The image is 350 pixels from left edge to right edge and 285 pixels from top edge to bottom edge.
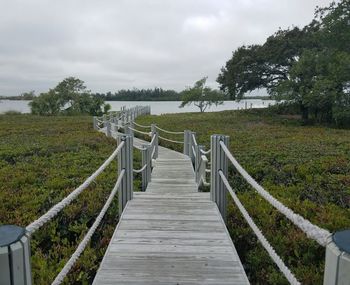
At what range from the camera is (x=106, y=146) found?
492 inches

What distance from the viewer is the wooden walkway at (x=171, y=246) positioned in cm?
310

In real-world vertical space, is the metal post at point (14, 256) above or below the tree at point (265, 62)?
below

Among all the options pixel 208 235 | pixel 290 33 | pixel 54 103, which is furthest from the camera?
pixel 54 103

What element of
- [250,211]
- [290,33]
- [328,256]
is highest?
[290,33]

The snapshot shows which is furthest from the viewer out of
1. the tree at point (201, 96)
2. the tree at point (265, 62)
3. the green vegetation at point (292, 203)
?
the tree at point (201, 96)

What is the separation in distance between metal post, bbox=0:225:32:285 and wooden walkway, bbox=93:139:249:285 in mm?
1653

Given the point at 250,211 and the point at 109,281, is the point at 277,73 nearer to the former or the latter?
the point at 250,211

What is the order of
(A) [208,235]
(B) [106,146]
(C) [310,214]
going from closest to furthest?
(A) [208,235], (C) [310,214], (B) [106,146]

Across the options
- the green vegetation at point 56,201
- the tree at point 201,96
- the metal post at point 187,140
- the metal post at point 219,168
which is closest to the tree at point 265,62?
the tree at point 201,96

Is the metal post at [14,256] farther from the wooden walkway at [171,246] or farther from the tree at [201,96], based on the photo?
the tree at [201,96]

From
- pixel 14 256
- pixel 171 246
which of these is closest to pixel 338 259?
pixel 14 256

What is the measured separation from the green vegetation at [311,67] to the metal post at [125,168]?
65.8 feet

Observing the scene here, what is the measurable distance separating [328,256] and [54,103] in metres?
46.3

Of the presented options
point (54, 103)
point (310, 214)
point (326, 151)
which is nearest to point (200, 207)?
point (310, 214)
